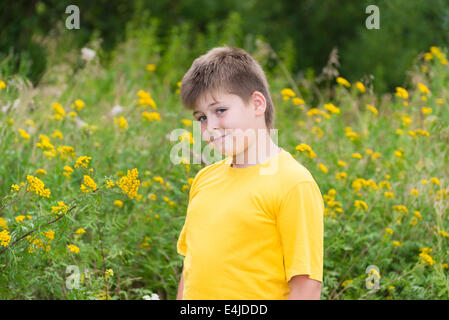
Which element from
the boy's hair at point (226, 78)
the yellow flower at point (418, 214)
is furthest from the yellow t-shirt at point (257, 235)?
the yellow flower at point (418, 214)

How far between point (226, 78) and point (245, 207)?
1.52 ft

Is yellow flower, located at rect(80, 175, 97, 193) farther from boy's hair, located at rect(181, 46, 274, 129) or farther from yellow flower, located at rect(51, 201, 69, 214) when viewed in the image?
boy's hair, located at rect(181, 46, 274, 129)

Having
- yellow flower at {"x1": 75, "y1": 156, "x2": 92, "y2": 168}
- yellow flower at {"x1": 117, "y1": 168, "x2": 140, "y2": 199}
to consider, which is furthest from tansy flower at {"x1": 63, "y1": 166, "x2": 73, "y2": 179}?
yellow flower at {"x1": 117, "y1": 168, "x2": 140, "y2": 199}

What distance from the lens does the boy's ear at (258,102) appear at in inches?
82.6

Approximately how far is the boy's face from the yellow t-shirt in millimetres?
104

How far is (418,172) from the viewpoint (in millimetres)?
4293

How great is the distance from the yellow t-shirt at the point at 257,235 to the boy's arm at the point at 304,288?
0.02m

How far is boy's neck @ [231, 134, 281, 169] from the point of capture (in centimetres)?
204

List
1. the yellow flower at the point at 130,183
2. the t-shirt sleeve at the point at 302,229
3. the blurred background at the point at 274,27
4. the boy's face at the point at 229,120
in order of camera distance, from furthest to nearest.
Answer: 1. the blurred background at the point at 274,27
2. the yellow flower at the point at 130,183
3. the boy's face at the point at 229,120
4. the t-shirt sleeve at the point at 302,229

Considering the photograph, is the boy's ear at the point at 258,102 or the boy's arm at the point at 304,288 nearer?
the boy's arm at the point at 304,288

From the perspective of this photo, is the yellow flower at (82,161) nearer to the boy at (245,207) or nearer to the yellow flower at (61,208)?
the yellow flower at (61,208)

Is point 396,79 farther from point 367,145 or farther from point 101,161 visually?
point 101,161

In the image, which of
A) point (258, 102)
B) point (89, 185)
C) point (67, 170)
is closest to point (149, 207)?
point (67, 170)

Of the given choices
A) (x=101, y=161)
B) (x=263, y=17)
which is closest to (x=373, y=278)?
(x=101, y=161)
